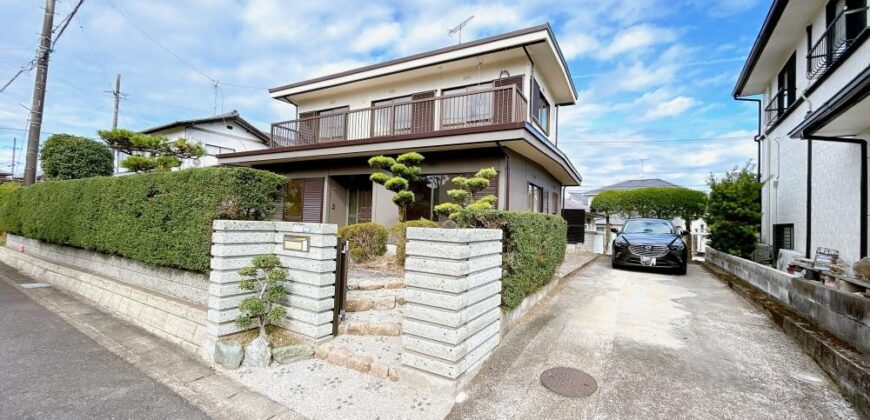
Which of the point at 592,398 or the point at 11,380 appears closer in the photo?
the point at 592,398

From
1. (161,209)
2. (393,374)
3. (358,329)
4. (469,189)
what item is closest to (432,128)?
(469,189)

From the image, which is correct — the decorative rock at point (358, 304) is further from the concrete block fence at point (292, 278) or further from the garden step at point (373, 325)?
the concrete block fence at point (292, 278)

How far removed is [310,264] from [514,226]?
220 cm

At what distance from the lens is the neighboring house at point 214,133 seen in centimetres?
1617

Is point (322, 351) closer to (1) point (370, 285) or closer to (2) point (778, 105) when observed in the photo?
(1) point (370, 285)

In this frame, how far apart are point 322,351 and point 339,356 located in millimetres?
243

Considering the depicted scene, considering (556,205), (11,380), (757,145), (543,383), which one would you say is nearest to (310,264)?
(543,383)

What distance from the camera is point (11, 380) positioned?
118 inches

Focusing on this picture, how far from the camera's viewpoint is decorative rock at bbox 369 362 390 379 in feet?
9.31

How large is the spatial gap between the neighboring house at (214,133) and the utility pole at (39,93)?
5.25 meters

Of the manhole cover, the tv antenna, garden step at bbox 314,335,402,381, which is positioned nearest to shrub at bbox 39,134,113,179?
garden step at bbox 314,335,402,381

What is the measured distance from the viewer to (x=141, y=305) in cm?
467

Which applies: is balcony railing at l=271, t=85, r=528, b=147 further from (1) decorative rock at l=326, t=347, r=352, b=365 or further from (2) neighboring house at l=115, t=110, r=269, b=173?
(2) neighboring house at l=115, t=110, r=269, b=173

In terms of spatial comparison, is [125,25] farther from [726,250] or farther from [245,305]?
[726,250]
